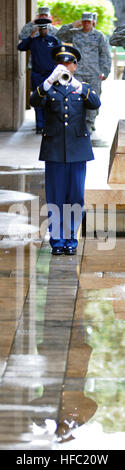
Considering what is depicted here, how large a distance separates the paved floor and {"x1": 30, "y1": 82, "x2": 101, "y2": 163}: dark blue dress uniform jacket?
798mm

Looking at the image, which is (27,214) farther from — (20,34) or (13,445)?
(20,34)

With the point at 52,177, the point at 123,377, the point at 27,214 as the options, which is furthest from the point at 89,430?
the point at 27,214

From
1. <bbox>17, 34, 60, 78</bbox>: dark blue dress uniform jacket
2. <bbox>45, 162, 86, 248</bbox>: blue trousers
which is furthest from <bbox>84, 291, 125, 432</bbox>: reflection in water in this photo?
<bbox>17, 34, 60, 78</bbox>: dark blue dress uniform jacket

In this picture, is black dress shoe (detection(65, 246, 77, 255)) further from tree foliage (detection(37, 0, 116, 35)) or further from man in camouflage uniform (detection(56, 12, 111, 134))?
tree foliage (detection(37, 0, 116, 35))

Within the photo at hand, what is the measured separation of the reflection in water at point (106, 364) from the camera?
430cm

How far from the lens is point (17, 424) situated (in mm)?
4180

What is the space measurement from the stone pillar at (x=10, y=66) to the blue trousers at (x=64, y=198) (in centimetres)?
791

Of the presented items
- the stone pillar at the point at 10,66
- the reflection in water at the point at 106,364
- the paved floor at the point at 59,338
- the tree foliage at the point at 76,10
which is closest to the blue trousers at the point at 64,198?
the paved floor at the point at 59,338

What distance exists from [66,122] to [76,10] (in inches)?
915

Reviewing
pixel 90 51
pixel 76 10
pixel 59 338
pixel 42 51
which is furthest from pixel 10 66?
pixel 76 10

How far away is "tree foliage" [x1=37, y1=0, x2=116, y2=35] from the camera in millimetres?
29438

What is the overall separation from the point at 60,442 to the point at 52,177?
3.35m

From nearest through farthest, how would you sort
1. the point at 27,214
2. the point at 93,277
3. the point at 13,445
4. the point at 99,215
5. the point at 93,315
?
the point at 13,445 → the point at 93,315 → the point at 93,277 → the point at 99,215 → the point at 27,214

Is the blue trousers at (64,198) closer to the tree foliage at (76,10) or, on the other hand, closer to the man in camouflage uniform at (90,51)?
the man in camouflage uniform at (90,51)
